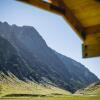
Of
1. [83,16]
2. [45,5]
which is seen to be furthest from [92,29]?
[45,5]

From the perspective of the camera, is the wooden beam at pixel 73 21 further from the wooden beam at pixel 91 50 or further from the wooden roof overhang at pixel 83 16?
the wooden beam at pixel 91 50

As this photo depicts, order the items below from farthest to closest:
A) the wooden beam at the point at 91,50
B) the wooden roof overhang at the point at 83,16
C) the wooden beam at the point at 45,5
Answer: the wooden beam at the point at 91,50 < the wooden roof overhang at the point at 83,16 < the wooden beam at the point at 45,5

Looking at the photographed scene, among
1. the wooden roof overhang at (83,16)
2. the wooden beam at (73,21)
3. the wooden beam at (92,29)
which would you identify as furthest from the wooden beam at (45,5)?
the wooden beam at (92,29)

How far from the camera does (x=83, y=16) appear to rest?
5164 mm

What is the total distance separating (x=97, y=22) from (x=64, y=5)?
653 mm

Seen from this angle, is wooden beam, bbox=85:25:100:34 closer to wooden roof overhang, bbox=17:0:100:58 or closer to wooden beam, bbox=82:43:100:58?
wooden roof overhang, bbox=17:0:100:58

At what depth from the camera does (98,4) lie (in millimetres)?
4742

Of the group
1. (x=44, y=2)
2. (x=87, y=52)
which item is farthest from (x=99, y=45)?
(x=44, y=2)

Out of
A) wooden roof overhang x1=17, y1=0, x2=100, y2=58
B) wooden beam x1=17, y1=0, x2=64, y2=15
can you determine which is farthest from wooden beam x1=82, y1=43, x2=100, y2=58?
wooden beam x1=17, y1=0, x2=64, y2=15

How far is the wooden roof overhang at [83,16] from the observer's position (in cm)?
481

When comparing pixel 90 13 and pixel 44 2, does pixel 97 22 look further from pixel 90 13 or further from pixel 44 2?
pixel 44 2

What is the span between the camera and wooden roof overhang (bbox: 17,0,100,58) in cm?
481

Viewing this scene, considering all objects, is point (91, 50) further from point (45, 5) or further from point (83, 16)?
point (45, 5)

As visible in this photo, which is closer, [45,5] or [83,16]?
[45,5]
